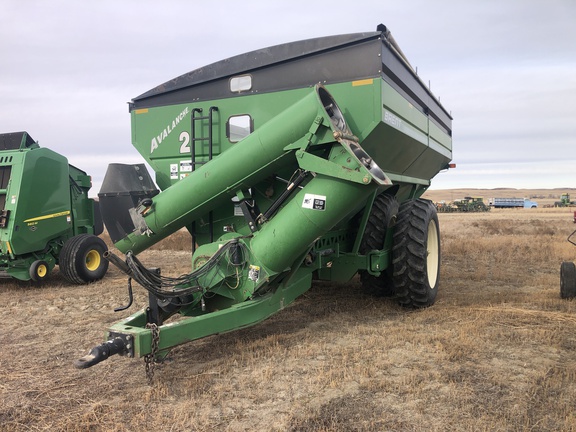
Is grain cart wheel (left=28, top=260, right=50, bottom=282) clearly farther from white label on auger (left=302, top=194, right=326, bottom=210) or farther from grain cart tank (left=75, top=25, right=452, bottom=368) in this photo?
white label on auger (left=302, top=194, right=326, bottom=210)

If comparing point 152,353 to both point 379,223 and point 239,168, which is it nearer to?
point 239,168

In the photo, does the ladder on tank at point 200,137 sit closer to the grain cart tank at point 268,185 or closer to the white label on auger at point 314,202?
the grain cart tank at point 268,185

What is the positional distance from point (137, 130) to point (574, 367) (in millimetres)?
4761

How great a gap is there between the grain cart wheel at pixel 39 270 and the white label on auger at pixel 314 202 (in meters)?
5.35

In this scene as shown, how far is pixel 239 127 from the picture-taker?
4824 millimetres

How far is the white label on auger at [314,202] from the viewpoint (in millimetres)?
3807

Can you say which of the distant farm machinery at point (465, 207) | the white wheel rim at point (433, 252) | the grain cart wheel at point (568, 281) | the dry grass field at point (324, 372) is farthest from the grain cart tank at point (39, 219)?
the distant farm machinery at point (465, 207)

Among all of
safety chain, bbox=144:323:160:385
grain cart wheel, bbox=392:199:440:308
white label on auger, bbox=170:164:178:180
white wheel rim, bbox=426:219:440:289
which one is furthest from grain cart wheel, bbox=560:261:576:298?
safety chain, bbox=144:323:160:385

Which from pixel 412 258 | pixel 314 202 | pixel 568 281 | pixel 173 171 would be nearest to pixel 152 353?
pixel 314 202

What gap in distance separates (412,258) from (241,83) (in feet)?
8.54

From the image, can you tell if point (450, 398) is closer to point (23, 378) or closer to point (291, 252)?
point (291, 252)

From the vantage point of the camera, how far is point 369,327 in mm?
4625

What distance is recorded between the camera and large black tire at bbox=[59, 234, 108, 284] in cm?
754

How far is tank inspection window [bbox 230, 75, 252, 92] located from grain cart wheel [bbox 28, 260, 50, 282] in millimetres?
4618
